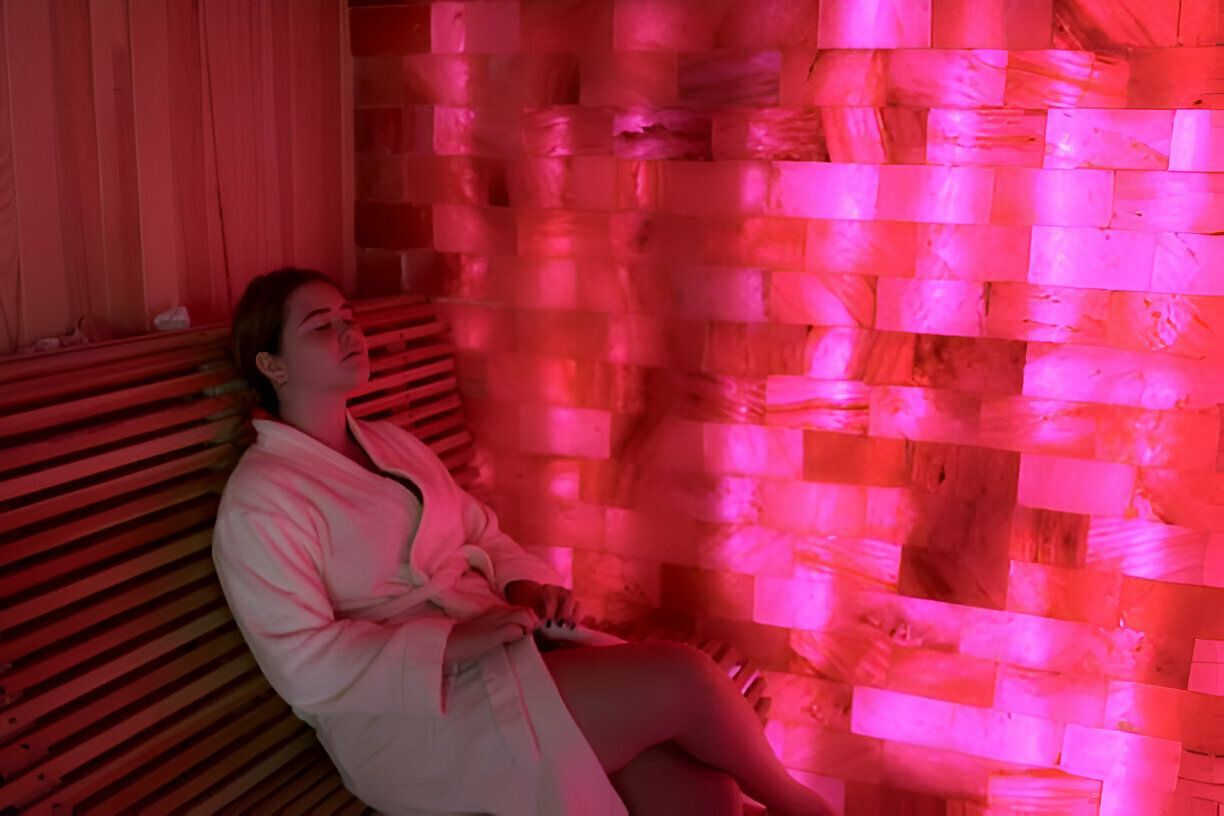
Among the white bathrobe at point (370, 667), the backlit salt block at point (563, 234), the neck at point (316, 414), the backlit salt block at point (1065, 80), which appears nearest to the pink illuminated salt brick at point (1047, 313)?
the backlit salt block at point (1065, 80)

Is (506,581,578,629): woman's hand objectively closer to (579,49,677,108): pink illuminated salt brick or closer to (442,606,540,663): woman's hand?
(442,606,540,663): woman's hand

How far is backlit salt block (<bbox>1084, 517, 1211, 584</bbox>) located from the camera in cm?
217

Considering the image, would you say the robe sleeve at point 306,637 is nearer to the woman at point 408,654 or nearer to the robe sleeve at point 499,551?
the woman at point 408,654

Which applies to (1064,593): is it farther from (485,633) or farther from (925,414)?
(485,633)

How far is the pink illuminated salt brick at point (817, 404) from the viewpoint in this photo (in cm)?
234

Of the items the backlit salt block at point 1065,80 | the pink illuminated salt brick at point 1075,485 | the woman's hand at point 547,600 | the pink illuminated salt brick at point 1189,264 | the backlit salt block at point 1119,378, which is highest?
Answer: the backlit salt block at point 1065,80

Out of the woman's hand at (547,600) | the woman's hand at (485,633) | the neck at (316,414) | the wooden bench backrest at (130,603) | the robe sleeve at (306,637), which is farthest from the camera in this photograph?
the woman's hand at (547,600)

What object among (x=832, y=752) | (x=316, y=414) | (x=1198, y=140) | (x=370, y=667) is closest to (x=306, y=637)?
(x=370, y=667)

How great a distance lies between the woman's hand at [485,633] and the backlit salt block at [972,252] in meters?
1.10

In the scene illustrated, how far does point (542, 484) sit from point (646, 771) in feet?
3.08

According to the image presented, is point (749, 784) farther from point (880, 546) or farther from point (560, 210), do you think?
point (560, 210)

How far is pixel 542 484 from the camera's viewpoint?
264cm

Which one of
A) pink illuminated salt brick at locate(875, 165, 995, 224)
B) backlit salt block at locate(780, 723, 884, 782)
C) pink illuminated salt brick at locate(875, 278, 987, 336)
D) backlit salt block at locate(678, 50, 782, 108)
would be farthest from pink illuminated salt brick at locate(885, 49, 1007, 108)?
backlit salt block at locate(780, 723, 884, 782)

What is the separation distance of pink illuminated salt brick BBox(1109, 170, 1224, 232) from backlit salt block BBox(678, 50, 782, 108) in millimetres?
706
